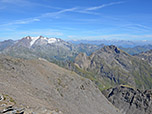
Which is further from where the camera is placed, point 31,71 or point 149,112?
point 149,112

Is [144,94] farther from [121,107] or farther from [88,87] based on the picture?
[88,87]

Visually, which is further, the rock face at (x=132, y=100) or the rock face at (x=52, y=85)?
the rock face at (x=132, y=100)

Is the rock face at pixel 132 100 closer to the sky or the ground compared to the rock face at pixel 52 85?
closer to the ground

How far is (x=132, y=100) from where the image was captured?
469ft

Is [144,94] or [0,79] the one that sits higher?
[0,79]

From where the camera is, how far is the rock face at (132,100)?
5167 inches

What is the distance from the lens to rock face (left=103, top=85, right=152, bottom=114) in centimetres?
13125

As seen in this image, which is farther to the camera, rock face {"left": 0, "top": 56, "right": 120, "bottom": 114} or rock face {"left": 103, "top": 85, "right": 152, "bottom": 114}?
rock face {"left": 103, "top": 85, "right": 152, "bottom": 114}

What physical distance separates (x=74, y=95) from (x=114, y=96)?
104430 mm

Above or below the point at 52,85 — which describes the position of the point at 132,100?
below

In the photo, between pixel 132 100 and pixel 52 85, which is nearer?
pixel 52 85

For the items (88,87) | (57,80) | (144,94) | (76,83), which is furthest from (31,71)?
(144,94)

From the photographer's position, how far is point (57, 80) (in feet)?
221

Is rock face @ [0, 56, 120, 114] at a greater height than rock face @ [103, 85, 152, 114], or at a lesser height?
greater
